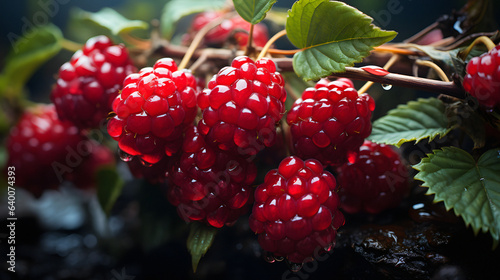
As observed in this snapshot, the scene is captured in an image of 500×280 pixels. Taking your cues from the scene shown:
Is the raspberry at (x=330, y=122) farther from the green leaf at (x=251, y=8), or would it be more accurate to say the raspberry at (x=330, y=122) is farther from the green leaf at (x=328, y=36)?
the green leaf at (x=251, y=8)

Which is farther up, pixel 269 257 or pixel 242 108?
pixel 242 108

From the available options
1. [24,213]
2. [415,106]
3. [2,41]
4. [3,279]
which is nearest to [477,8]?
[415,106]

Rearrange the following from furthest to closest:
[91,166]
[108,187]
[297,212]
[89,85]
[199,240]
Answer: [91,166] < [108,187] < [89,85] < [199,240] < [297,212]

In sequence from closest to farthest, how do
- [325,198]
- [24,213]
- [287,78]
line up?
[325,198], [287,78], [24,213]

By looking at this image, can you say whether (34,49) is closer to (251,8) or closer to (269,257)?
(251,8)

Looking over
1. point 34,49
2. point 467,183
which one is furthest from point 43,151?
point 467,183

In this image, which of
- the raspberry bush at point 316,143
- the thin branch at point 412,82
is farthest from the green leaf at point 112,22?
the thin branch at point 412,82

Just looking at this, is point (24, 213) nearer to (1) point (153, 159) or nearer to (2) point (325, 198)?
(1) point (153, 159)

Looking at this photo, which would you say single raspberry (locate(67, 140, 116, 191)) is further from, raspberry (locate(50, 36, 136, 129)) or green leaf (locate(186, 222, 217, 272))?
green leaf (locate(186, 222, 217, 272))
